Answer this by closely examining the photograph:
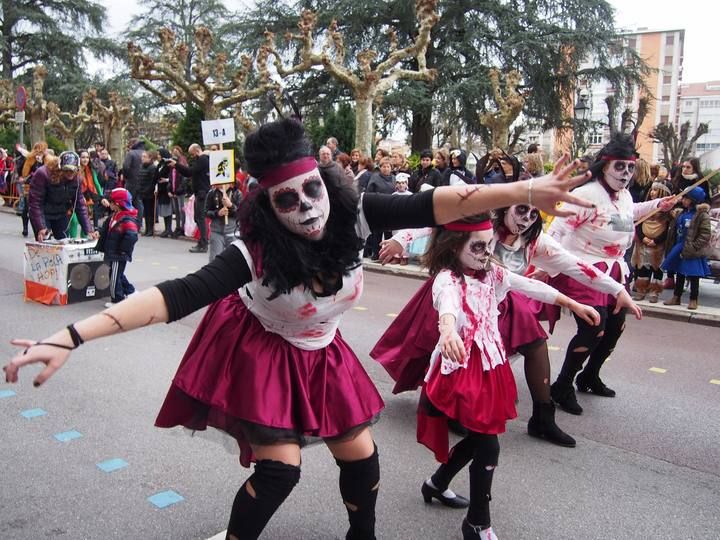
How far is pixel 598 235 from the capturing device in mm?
4414

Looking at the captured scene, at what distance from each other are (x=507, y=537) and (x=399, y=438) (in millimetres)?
1170

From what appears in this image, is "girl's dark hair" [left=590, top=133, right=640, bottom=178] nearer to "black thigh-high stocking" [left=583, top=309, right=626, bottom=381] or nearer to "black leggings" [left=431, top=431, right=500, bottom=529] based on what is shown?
"black thigh-high stocking" [left=583, top=309, right=626, bottom=381]

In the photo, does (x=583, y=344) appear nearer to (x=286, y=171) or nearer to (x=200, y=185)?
(x=286, y=171)

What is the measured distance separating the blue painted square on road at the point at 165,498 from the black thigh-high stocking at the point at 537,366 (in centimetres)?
204

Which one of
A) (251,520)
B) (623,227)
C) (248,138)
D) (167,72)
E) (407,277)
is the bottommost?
(407,277)

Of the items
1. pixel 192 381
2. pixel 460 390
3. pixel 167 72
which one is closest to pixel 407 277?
pixel 460 390

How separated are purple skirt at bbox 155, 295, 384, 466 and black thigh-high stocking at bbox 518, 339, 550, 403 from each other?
161 cm

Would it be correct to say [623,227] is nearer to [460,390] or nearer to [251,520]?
[460,390]

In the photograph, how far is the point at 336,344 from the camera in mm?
2555

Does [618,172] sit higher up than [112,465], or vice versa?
[618,172]

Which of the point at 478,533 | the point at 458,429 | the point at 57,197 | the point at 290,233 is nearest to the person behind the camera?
the point at 290,233

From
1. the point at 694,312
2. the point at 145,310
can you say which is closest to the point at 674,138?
the point at 694,312

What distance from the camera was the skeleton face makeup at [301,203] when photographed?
7.32ft

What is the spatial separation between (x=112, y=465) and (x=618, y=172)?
3.54 meters
